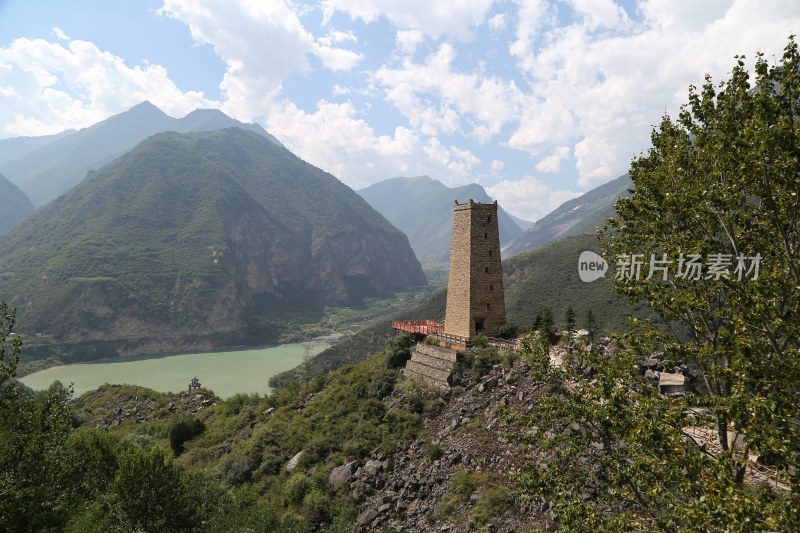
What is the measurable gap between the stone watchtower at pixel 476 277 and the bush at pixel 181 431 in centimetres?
2093

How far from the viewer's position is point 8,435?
1351 centimetres

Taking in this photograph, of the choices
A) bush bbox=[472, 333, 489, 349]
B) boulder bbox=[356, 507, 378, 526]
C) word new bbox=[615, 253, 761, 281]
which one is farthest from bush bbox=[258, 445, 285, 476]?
word new bbox=[615, 253, 761, 281]

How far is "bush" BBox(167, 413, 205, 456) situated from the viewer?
31188 millimetres

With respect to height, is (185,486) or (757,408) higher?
(757,408)

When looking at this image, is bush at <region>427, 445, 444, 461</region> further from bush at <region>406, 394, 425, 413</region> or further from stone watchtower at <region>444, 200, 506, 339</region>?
stone watchtower at <region>444, 200, 506, 339</region>

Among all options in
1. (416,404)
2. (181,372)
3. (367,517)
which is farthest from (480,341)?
(181,372)

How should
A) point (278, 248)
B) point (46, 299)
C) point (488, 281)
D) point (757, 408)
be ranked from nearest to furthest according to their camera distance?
point (757, 408) < point (488, 281) < point (46, 299) < point (278, 248)

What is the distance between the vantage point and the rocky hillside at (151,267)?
10956 centimetres

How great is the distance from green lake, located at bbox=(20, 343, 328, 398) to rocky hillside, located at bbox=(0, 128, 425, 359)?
10590 mm

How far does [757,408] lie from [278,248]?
199374 mm

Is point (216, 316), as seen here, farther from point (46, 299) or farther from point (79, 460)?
point (79, 460)

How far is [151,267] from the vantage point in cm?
13550

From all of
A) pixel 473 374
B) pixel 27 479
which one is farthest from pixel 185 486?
pixel 473 374

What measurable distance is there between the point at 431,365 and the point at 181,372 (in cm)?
8113
